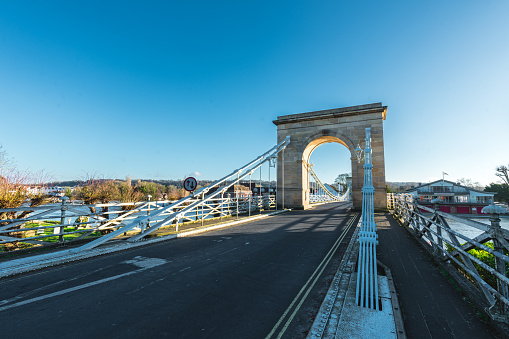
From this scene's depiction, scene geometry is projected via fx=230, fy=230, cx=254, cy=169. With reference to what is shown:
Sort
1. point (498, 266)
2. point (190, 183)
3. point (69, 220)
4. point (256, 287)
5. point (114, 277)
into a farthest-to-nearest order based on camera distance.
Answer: point (69, 220) < point (190, 183) < point (114, 277) < point (256, 287) < point (498, 266)

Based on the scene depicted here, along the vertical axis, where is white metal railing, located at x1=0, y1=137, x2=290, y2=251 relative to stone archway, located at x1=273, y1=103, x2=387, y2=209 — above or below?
below

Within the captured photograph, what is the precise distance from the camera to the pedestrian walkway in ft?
9.47

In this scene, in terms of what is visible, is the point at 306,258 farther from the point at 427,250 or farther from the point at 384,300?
the point at 427,250

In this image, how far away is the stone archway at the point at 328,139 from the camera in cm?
1838

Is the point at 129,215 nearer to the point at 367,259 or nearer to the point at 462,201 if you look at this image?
the point at 367,259

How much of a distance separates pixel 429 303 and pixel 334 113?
1833 cm

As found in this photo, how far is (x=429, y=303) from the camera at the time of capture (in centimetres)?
363

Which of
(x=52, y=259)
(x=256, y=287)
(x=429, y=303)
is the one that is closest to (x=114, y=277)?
(x=52, y=259)

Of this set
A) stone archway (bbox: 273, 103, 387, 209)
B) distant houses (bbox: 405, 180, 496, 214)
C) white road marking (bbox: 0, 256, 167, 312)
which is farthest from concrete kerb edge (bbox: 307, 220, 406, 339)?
distant houses (bbox: 405, 180, 496, 214)

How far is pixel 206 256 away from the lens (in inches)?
242

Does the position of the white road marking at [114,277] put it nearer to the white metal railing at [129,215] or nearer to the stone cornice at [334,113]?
the white metal railing at [129,215]

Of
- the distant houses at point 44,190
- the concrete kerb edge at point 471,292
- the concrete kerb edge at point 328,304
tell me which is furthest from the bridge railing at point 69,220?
the concrete kerb edge at point 471,292

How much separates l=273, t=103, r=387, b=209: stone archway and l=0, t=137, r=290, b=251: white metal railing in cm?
146

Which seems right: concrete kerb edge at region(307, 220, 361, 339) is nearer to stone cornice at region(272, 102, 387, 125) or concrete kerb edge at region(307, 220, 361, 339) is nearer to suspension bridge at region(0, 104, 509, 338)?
suspension bridge at region(0, 104, 509, 338)
